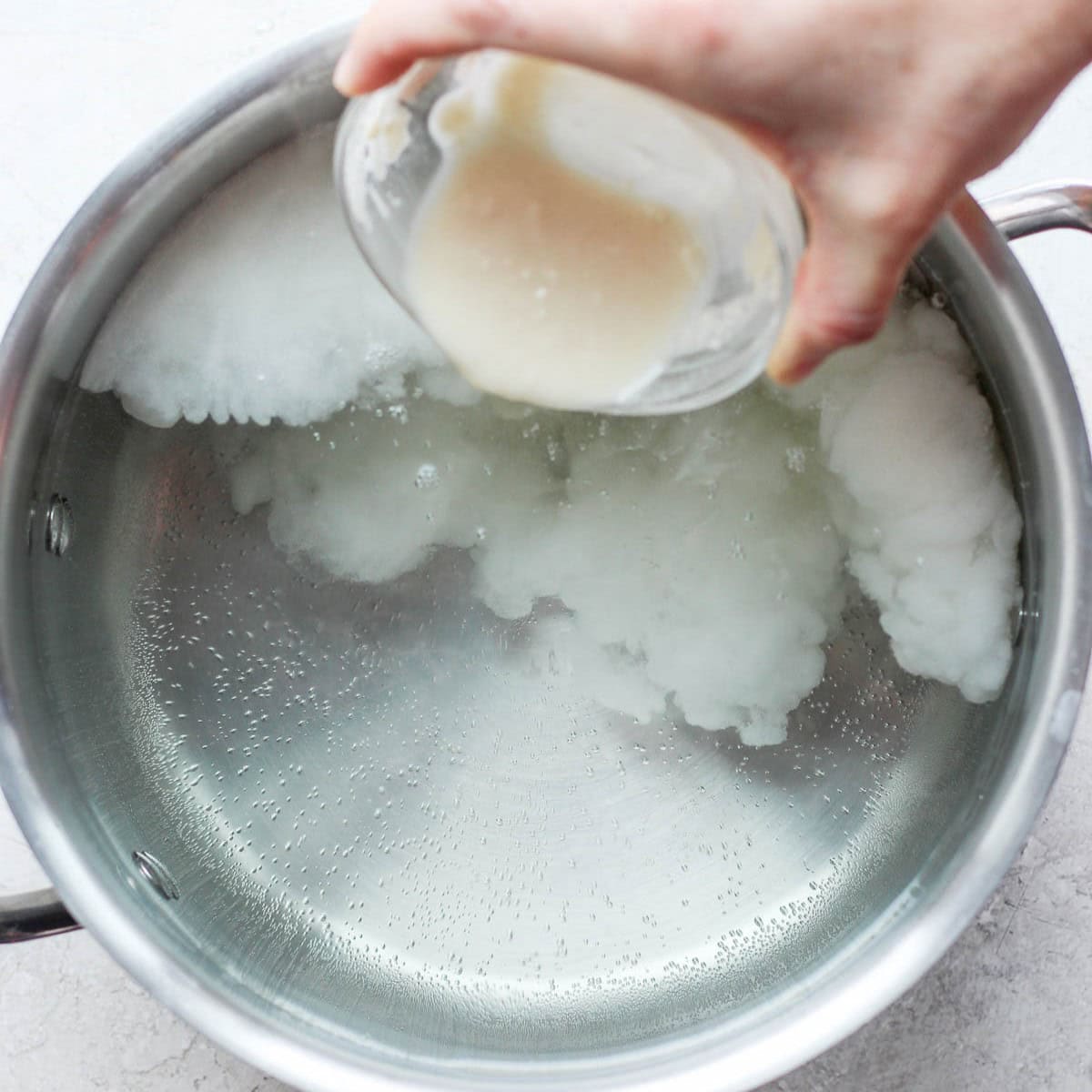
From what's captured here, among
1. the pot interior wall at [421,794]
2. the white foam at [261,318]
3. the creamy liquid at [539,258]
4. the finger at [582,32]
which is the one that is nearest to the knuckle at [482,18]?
the finger at [582,32]

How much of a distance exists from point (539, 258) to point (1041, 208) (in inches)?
11.8

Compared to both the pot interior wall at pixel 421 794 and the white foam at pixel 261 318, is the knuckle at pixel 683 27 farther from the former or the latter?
the pot interior wall at pixel 421 794

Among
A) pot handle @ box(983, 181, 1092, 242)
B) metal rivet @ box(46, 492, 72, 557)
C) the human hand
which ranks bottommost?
metal rivet @ box(46, 492, 72, 557)

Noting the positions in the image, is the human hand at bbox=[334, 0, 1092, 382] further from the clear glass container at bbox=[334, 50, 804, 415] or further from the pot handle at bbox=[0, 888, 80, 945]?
the pot handle at bbox=[0, 888, 80, 945]

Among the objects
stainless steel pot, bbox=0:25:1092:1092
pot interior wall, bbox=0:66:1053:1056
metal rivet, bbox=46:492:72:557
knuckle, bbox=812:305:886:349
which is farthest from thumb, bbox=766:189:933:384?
metal rivet, bbox=46:492:72:557

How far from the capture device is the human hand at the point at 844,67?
0.45m

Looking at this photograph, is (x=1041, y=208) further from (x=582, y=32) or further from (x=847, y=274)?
(x=582, y=32)

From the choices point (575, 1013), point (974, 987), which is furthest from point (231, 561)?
point (974, 987)

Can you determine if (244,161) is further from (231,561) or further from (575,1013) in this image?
(575,1013)

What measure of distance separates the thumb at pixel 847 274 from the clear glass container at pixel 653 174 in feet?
0.19

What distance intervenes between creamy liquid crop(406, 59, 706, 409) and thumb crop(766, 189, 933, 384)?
8 cm

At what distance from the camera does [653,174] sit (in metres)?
0.56

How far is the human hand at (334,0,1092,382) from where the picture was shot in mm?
447

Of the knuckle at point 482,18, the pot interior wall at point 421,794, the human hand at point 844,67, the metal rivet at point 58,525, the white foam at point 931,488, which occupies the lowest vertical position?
the pot interior wall at point 421,794
